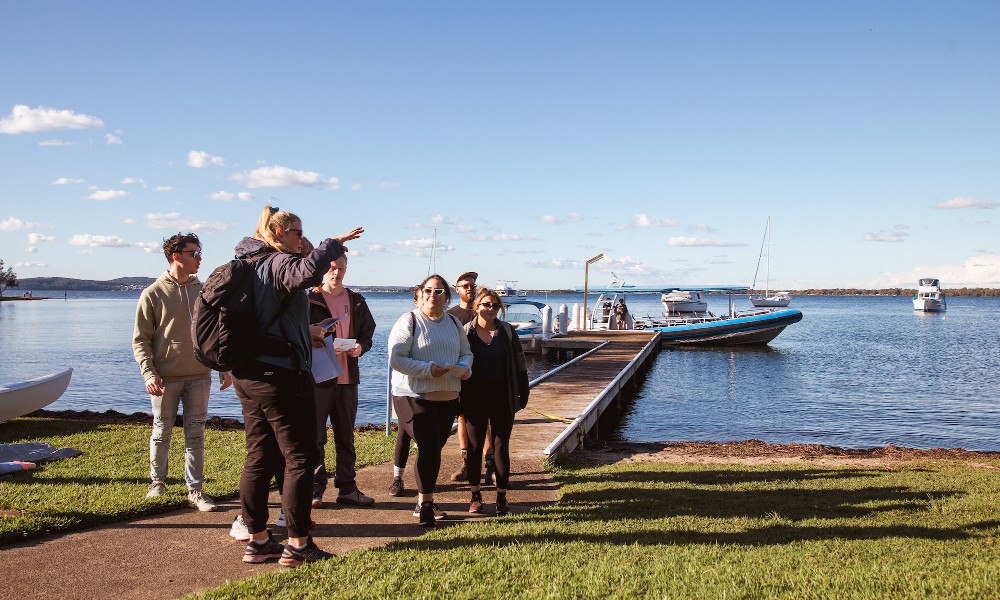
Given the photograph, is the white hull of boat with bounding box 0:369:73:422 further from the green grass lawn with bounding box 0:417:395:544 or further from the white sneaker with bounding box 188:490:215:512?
the white sneaker with bounding box 188:490:215:512

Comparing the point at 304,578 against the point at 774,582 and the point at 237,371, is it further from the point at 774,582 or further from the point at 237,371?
the point at 774,582

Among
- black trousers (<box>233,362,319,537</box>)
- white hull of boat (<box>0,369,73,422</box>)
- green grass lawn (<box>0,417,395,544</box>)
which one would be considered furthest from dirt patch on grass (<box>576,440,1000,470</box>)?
white hull of boat (<box>0,369,73,422</box>)

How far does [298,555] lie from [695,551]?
249 cm

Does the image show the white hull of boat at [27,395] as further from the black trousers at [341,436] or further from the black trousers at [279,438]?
the black trousers at [279,438]

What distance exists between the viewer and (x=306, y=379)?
4.24 metres

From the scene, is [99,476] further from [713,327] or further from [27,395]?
[713,327]

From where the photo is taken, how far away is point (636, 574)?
4246 millimetres

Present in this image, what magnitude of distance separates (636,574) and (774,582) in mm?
764

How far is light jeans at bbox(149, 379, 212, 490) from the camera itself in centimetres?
557

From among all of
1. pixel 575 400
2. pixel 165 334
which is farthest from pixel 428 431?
pixel 575 400

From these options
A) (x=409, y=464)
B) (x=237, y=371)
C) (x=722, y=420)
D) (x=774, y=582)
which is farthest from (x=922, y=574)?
(x=722, y=420)

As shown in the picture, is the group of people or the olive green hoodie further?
the olive green hoodie

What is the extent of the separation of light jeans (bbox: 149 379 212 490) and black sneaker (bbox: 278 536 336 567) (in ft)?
5.59

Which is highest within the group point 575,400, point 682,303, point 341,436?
point 682,303
